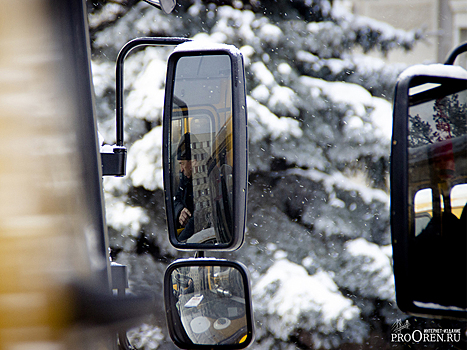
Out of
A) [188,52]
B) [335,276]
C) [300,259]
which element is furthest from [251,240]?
[188,52]

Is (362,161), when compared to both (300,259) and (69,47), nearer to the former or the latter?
(300,259)

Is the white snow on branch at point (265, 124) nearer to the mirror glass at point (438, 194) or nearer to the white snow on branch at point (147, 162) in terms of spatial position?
the white snow on branch at point (147, 162)

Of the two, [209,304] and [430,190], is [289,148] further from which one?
[430,190]

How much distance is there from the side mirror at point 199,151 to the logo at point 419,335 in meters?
4.00

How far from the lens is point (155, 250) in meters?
4.54

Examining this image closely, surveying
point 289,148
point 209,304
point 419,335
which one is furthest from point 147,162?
point 419,335

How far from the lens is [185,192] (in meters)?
1.15

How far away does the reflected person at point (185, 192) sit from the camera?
114cm

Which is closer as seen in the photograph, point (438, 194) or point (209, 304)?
point (438, 194)

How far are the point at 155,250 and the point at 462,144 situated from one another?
4.06 meters

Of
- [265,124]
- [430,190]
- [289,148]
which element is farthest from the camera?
[289,148]

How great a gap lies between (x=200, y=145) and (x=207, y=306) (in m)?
0.59

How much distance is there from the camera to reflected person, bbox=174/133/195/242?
1.14 metres

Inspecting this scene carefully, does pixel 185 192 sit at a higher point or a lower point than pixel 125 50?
lower
